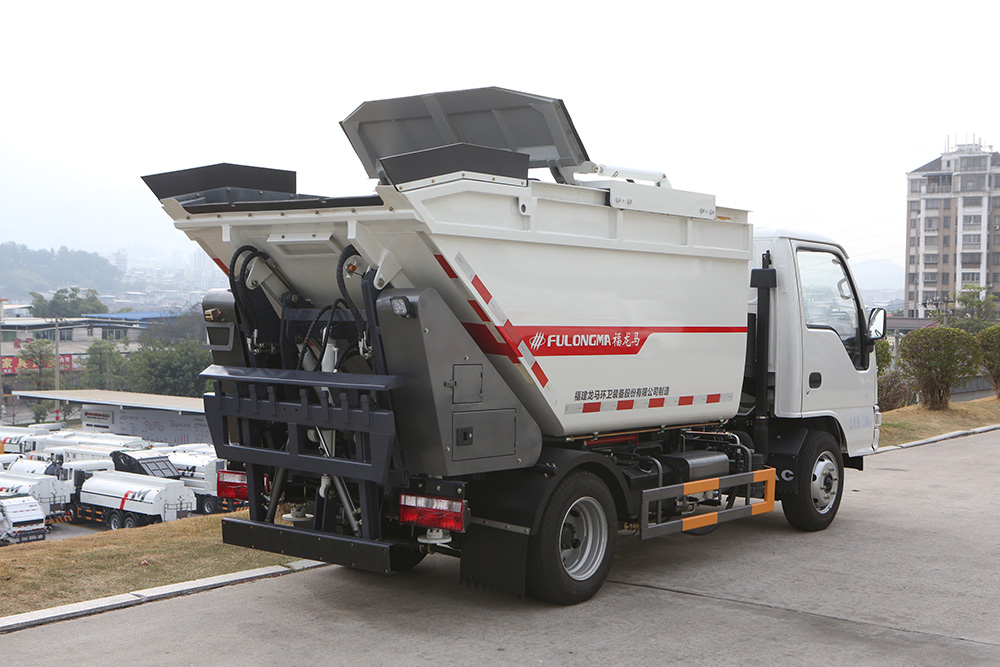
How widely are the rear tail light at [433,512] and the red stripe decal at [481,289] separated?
1.20 m

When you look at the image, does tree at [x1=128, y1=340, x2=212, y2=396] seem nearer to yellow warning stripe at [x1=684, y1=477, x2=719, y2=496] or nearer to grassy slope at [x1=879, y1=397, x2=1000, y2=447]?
grassy slope at [x1=879, y1=397, x2=1000, y2=447]

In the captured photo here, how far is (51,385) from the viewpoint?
123875mm

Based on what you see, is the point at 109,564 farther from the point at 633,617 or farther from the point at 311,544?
the point at 633,617

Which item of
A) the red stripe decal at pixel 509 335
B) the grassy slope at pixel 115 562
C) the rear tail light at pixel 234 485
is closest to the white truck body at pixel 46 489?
the grassy slope at pixel 115 562

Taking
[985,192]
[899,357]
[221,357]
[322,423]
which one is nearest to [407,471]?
[322,423]

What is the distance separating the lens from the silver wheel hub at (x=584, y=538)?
21.0ft

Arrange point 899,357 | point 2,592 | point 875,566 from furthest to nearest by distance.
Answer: point 899,357 < point 875,566 < point 2,592

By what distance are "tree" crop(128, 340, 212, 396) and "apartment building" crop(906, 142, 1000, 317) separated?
85.0 metres

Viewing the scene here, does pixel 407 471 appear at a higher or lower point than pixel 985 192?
lower

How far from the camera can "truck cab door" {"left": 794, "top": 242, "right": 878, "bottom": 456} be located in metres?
8.58

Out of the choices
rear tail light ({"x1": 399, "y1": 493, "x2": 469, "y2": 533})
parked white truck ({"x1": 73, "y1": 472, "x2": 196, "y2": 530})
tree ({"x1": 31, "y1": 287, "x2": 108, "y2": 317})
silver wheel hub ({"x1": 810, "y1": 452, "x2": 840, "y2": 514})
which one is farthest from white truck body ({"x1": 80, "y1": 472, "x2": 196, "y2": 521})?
tree ({"x1": 31, "y1": 287, "x2": 108, "y2": 317})

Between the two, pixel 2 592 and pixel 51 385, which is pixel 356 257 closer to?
pixel 2 592

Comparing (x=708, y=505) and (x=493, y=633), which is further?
(x=708, y=505)

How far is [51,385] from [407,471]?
131 metres
